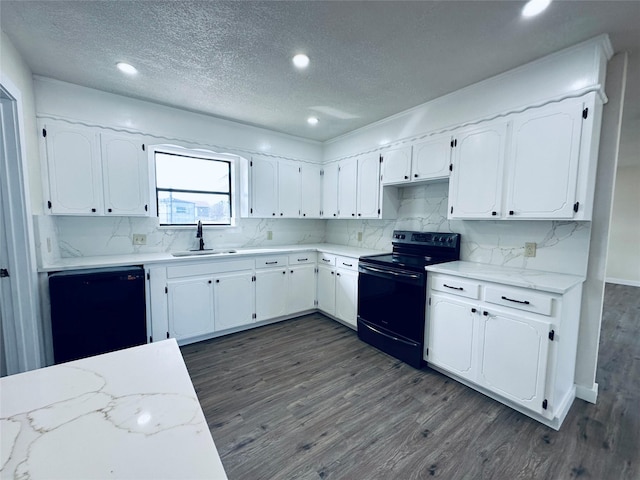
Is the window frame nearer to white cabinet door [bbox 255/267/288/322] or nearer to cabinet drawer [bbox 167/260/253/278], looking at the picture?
cabinet drawer [bbox 167/260/253/278]

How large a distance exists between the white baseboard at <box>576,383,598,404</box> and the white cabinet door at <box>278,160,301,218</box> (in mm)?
3423

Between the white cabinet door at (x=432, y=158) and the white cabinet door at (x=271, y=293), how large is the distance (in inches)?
78.4

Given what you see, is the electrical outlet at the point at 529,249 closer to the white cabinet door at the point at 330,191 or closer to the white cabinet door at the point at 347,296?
the white cabinet door at the point at 347,296

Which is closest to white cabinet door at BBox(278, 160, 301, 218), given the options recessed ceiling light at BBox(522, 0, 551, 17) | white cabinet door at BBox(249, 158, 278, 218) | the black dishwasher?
white cabinet door at BBox(249, 158, 278, 218)

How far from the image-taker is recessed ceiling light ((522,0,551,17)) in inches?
61.9

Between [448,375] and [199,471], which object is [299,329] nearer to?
[448,375]

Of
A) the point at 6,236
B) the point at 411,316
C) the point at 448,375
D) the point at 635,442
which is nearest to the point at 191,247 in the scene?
the point at 6,236

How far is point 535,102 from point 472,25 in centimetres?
84

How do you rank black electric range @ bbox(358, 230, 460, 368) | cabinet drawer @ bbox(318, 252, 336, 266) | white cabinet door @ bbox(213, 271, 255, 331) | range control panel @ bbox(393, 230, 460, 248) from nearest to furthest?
black electric range @ bbox(358, 230, 460, 368)
range control panel @ bbox(393, 230, 460, 248)
white cabinet door @ bbox(213, 271, 255, 331)
cabinet drawer @ bbox(318, 252, 336, 266)

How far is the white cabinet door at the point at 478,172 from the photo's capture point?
2375mm

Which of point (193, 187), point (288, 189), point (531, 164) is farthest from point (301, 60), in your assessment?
point (193, 187)

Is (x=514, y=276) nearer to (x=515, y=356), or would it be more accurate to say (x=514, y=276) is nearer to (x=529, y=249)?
(x=529, y=249)

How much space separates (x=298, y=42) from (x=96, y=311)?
2698 millimetres

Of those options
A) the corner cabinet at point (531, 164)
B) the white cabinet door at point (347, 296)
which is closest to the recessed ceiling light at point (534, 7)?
the corner cabinet at point (531, 164)
